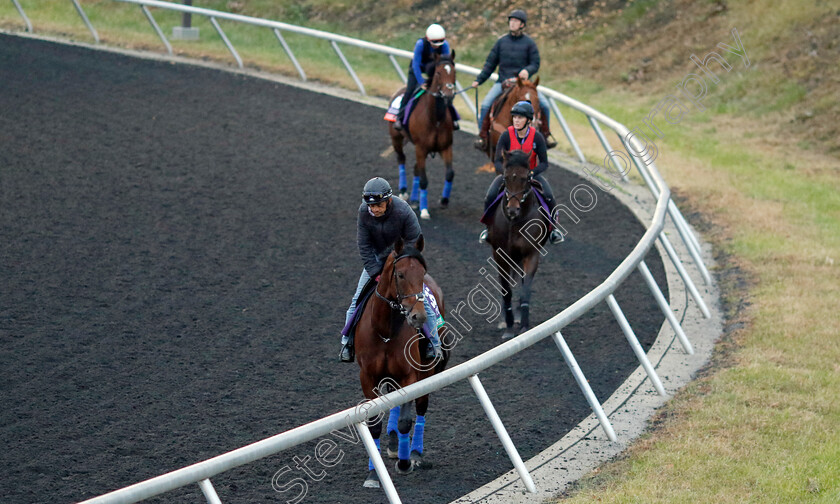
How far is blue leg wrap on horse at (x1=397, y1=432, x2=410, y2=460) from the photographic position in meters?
8.15

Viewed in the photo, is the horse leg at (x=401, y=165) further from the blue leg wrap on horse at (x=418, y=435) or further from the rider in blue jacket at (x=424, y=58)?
the blue leg wrap on horse at (x=418, y=435)

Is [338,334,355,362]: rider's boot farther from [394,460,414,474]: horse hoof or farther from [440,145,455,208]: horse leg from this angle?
[440,145,455,208]: horse leg

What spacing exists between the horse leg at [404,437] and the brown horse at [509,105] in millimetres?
6422

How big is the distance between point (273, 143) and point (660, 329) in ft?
28.6

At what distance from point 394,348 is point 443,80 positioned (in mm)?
7234

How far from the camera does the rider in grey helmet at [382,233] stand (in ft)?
26.8

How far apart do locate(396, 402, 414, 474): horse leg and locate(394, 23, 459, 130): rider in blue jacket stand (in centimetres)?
769

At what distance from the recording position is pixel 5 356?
1003 cm

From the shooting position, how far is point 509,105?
14.4 m

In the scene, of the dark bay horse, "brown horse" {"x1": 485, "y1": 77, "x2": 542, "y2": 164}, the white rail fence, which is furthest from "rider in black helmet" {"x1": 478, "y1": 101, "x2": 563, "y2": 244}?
"brown horse" {"x1": 485, "y1": 77, "x2": 542, "y2": 164}

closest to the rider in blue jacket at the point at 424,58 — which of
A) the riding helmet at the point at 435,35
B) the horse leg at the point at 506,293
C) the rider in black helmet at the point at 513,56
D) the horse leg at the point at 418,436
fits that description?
the riding helmet at the point at 435,35

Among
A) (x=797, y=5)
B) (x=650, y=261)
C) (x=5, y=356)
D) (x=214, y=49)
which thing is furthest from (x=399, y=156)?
(x=797, y=5)

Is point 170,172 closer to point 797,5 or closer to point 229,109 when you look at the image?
point 229,109

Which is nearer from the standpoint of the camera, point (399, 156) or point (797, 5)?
point (399, 156)
